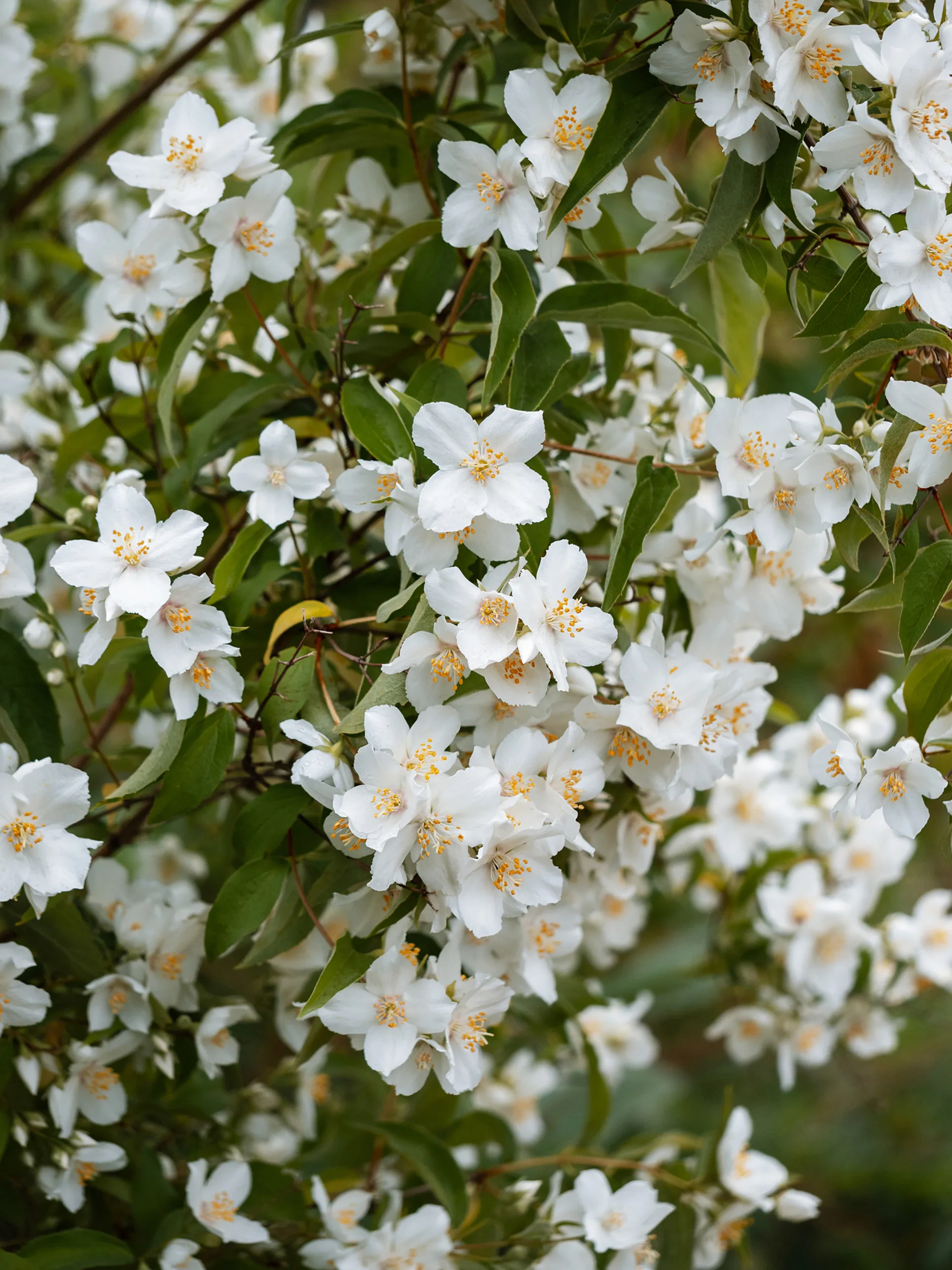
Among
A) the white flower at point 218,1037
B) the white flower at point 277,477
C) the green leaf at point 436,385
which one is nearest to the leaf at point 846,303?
the green leaf at point 436,385

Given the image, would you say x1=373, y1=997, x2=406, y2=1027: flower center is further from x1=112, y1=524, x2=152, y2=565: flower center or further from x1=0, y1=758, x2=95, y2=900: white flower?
x1=112, y1=524, x2=152, y2=565: flower center

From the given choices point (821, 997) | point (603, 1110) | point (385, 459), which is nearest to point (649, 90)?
point (385, 459)

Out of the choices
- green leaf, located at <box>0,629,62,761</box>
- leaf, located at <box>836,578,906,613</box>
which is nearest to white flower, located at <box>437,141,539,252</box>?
leaf, located at <box>836,578,906,613</box>

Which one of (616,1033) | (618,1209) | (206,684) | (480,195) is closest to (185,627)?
(206,684)

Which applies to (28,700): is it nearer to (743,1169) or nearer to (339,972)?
(339,972)

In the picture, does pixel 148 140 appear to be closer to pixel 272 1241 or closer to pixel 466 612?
pixel 466 612

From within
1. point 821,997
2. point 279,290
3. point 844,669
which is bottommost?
point 844,669
